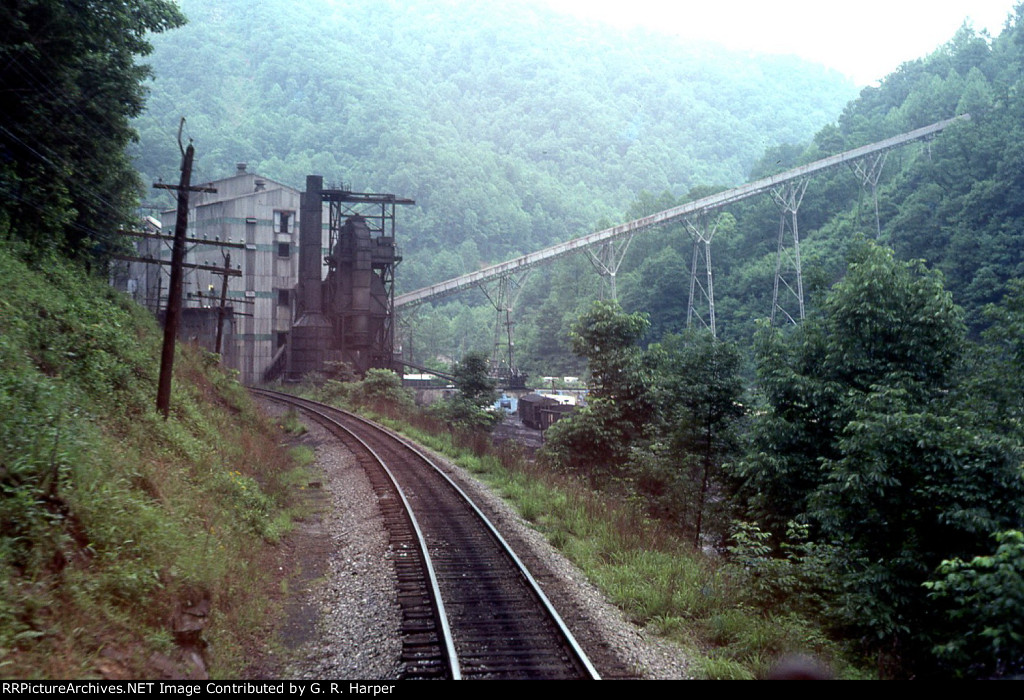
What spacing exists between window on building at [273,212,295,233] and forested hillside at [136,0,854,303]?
48.6 metres

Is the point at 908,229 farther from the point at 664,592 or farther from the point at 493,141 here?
the point at 493,141

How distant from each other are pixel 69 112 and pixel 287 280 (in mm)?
31384

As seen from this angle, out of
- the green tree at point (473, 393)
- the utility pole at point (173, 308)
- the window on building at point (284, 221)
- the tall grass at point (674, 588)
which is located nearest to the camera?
the tall grass at point (674, 588)

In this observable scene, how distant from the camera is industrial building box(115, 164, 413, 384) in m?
43.9

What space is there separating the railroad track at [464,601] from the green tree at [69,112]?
1139 centimetres

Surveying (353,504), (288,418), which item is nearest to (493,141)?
(288,418)

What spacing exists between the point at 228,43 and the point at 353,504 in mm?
175878

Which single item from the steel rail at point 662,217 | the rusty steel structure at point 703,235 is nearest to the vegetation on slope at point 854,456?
the rusty steel structure at point 703,235

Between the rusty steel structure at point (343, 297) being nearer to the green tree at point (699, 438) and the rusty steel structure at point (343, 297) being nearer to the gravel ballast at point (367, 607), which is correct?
the green tree at point (699, 438)

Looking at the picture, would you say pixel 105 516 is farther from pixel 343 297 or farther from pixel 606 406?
pixel 343 297

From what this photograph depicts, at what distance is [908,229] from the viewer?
43781 millimetres

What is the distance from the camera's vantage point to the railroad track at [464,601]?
6.26 metres

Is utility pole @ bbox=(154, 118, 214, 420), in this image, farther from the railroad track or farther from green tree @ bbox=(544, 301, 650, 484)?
green tree @ bbox=(544, 301, 650, 484)

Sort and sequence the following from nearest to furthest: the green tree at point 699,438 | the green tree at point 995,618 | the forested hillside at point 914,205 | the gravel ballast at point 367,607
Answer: the green tree at point 995,618 < the gravel ballast at point 367,607 < the green tree at point 699,438 < the forested hillside at point 914,205
